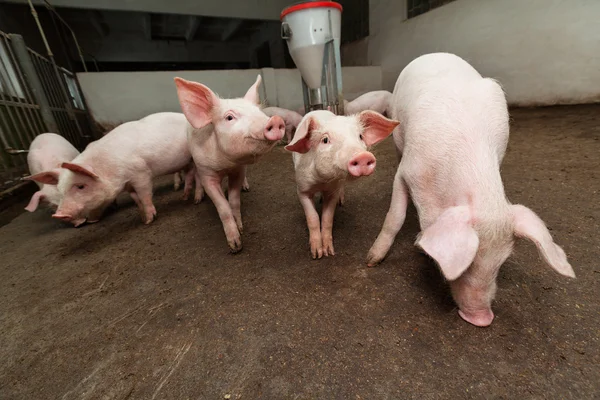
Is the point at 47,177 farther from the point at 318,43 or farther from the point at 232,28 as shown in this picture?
the point at 232,28

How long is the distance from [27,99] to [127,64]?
468 inches

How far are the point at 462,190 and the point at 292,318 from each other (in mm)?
1243

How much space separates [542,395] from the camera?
4.05 ft

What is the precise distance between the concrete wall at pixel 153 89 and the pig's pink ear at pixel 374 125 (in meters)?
5.32

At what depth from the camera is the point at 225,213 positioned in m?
2.62

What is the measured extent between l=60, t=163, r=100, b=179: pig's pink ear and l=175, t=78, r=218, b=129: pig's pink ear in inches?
53.1

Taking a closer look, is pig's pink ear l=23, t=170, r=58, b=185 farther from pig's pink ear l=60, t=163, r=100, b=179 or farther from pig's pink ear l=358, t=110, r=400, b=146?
pig's pink ear l=358, t=110, r=400, b=146

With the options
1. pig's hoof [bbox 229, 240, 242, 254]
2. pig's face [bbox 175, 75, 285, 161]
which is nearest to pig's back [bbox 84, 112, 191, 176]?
pig's face [bbox 175, 75, 285, 161]

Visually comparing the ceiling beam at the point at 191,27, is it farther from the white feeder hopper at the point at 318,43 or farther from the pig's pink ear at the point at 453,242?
the pig's pink ear at the point at 453,242

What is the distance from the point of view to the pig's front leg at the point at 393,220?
6.44 feet

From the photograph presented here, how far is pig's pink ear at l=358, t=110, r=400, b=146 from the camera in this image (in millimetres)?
1997

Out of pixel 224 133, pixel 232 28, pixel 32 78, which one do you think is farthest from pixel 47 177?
pixel 232 28

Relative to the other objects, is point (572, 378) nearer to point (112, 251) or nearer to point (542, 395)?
point (542, 395)

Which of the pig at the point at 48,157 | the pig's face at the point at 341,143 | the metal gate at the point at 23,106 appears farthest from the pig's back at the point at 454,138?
the metal gate at the point at 23,106
